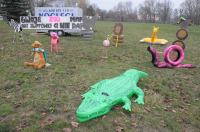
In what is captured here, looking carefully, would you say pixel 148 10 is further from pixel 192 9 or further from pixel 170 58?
pixel 170 58

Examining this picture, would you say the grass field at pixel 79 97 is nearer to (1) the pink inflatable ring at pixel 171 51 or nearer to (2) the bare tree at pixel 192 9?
(1) the pink inflatable ring at pixel 171 51

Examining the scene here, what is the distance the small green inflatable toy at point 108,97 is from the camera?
15.3 feet

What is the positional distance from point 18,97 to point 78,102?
4.32 feet

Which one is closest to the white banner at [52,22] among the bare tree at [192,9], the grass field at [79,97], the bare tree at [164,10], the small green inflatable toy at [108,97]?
the grass field at [79,97]

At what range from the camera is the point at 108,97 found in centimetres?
516

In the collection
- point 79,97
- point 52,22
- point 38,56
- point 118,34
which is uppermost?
point 52,22

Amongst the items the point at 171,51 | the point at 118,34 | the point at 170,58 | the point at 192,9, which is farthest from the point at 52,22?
the point at 192,9

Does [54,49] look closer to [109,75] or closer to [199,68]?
[109,75]

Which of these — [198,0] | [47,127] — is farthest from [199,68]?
[198,0]

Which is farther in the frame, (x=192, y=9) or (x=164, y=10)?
(x=164, y=10)

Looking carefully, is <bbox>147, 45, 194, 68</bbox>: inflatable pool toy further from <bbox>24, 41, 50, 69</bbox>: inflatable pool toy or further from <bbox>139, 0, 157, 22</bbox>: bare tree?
<bbox>139, 0, 157, 22</bbox>: bare tree

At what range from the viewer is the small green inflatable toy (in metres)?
4.67

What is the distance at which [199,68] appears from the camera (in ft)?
30.2

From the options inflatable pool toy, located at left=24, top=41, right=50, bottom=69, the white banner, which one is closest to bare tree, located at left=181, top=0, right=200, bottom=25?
the white banner
